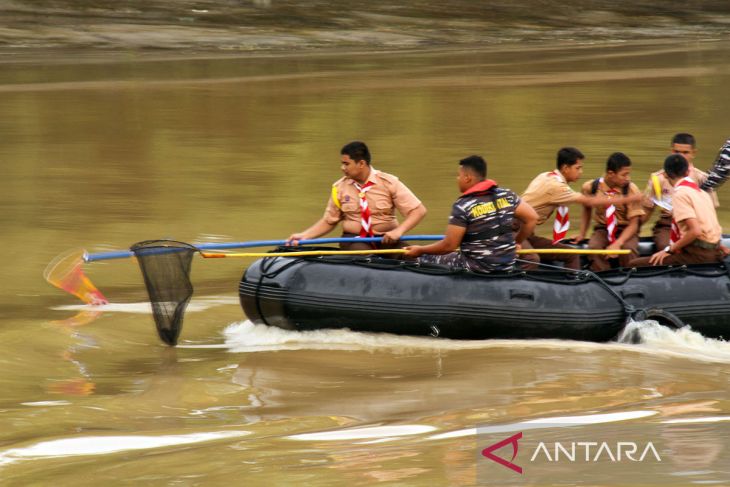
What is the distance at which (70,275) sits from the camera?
33.5 ft

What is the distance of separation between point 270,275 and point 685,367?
312 centimetres

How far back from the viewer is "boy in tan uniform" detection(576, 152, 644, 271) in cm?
959

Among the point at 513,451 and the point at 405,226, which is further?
the point at 405,226

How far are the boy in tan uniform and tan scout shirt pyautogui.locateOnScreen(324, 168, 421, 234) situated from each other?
4.71ft

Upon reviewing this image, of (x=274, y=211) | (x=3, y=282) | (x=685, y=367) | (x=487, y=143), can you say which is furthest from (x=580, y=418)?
(x=487, y=143)

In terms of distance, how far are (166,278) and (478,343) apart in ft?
7.83

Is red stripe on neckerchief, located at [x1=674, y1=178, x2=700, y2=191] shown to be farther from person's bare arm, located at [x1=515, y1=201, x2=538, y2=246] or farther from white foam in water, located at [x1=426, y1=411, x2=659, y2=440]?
white foam in water, located at [x1=426, y1=411, x2=659, y2=440]

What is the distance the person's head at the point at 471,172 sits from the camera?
8.84 metres

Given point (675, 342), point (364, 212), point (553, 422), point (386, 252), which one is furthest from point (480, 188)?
point (553, 422)

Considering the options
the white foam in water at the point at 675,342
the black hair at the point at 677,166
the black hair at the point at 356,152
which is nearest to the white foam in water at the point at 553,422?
the white foam in water at the point at 675,342

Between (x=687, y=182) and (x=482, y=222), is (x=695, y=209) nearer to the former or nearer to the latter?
(x=687, y=182)

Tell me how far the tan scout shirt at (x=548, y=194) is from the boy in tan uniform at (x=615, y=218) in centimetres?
18

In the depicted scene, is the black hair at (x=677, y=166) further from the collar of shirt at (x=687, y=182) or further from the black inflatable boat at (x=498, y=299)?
the black inflatable boat at (x=498, y=299)

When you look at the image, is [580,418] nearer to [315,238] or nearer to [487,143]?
[315,238]
